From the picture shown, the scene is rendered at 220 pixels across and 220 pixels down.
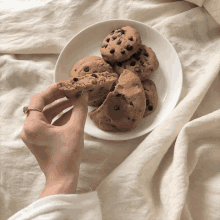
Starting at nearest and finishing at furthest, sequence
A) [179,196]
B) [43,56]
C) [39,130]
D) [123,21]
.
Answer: [39,130] → [179,196] → [123,21] → [43,56]

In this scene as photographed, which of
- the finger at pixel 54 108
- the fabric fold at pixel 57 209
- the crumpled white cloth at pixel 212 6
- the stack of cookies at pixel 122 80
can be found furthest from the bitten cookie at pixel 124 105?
the crumpled white cloth at pixel 212 6

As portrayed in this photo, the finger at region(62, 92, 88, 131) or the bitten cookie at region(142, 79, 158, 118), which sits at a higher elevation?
the finger at region(62, 92, 88, 131)

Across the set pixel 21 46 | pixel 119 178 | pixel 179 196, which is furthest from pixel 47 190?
pixel 21 46

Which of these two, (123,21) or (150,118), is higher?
(123,21)

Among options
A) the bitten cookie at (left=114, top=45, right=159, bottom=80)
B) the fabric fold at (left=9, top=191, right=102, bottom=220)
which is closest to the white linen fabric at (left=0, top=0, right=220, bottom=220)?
the fabric fold at (left=9, top=191, right=102, bottom=220)

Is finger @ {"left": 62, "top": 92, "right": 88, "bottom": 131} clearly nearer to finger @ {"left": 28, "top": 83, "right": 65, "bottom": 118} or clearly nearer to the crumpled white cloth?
finger @ {"left": 28, "top": 83, "right": 65, "bottom": 118}

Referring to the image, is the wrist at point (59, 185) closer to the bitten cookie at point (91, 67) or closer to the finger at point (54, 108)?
the finger at point (54, 108)

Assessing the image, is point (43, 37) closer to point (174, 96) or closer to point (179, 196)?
point (174, 96)

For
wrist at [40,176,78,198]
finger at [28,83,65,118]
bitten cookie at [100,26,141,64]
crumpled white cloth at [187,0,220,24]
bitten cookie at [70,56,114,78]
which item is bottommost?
wrist at [40,176,78,198]
